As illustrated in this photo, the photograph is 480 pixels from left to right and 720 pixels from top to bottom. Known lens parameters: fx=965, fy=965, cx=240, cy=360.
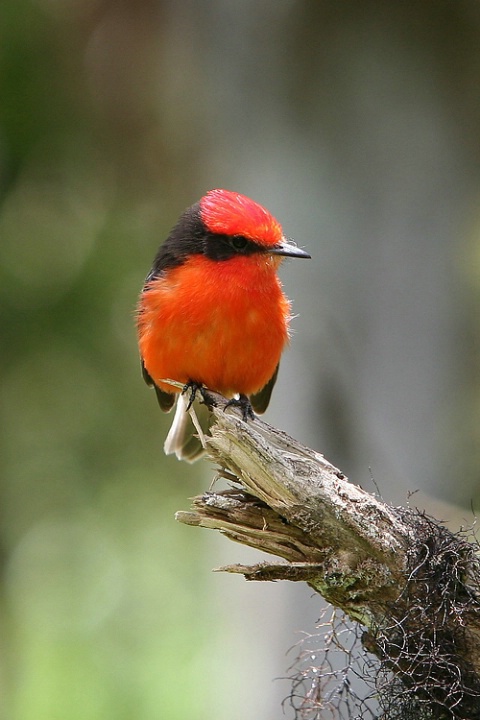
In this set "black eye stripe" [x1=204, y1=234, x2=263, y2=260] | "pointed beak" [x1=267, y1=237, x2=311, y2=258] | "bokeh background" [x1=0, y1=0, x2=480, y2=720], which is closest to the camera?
"pointed beak" [x1=267, y1=237, x2=311, y2=258]

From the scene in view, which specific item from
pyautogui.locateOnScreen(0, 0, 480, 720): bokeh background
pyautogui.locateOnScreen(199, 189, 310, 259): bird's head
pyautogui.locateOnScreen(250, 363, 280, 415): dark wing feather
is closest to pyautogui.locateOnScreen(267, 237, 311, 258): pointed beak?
pyautogui.locateOnScreen(199, 189, 310, 259): bird's head

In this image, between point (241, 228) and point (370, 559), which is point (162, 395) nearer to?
point (241, 228)

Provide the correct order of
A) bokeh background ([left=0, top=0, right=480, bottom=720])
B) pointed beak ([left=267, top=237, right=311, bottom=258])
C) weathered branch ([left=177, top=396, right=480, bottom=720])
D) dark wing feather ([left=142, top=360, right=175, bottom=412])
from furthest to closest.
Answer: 1. bokeh background ([left=0, top=0, right=480, bottom=720])
2. dark wing feather ([left=142, top=360, right=175, bottom=412])
3. pointed beak ([left=267, top=237, right=311, bottom=258])
4. weathered branch ([left=177, top=396, right=480, bottom=720])

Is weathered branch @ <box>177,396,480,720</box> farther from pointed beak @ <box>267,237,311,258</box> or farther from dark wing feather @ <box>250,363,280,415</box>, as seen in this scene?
dark wing feather @ <box>250,363,280,415</box>

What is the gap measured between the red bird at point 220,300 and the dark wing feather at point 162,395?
0.57 m

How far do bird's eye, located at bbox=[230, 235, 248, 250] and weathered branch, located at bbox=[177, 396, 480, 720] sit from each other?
136 cm

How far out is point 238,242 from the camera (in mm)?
4254

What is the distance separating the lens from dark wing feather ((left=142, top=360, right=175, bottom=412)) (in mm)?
5051

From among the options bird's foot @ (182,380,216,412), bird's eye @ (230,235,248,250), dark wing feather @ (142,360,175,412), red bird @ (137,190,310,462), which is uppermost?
bird's eye @ (230,235,248,250)

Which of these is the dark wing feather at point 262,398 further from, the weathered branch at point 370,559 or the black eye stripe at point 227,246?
the weathered branch at point 370,559

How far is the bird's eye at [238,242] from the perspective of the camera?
423 cm

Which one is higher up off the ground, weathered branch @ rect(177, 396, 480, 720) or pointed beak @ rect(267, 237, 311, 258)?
pointed beak @ rect(267, 237, 311, 258)

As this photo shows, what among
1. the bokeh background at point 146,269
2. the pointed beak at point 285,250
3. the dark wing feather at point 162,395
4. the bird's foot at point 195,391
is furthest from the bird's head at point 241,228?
the bokeh background at point 146,269

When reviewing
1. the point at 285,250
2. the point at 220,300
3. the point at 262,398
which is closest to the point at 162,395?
the point at 262,398
